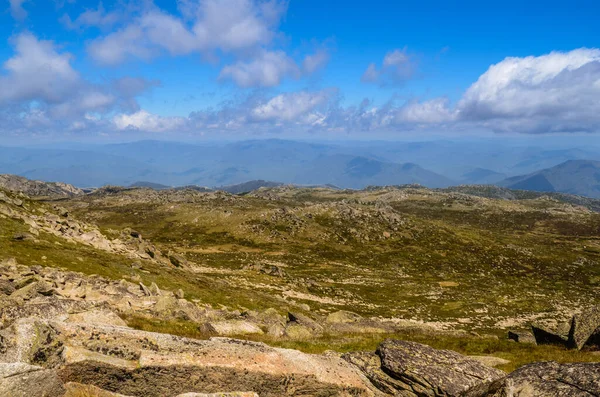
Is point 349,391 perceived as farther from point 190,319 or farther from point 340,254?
point 340,254

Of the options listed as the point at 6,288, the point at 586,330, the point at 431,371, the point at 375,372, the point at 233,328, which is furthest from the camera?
the point at 233,328

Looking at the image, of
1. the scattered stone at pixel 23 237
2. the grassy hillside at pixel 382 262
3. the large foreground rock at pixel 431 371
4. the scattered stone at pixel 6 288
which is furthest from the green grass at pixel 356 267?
the scattered stone at pixel 6 288

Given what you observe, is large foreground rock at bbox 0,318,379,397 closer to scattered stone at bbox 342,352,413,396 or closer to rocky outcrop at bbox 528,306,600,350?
scattered stone at bbox 342,352,413,396

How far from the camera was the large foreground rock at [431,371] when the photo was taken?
14.1 meters

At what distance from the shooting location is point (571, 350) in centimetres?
2333

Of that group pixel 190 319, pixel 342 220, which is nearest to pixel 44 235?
pixel 190 319

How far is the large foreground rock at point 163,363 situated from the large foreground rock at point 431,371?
1.53 meters

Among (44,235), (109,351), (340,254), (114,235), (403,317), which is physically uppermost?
(109,351)

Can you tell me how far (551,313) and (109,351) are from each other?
9004cm

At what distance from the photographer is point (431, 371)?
1471 centimetres

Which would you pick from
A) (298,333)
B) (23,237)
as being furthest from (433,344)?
(23,237)

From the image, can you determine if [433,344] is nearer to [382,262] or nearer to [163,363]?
[163,363]

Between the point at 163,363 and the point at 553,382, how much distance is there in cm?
1435

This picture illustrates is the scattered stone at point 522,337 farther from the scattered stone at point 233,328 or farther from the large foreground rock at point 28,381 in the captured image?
the large foreground rock at point 28,381
